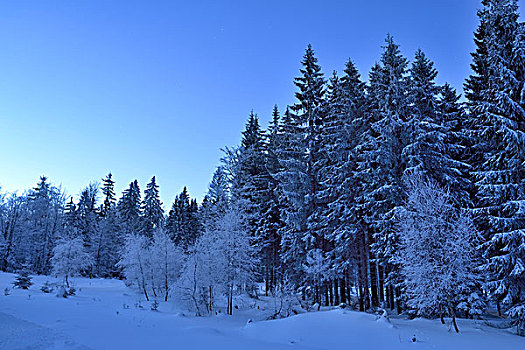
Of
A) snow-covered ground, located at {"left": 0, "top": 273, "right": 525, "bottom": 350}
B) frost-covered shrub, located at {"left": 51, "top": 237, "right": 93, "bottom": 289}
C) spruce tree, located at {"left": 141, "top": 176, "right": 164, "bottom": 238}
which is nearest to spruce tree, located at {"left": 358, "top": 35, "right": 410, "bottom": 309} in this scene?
snow-covered ground, located at {"left": 0, "top": 273, "right": 525, "bottom": 350}

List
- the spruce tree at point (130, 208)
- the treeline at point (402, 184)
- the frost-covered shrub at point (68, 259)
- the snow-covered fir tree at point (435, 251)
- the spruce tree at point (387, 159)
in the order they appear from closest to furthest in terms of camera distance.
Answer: the snow-covered fir tree at point (435, 251) → the treeline at point (402, 184) → the spruce tree at point (387, 159) → the frost-covered shrub at point (68, 259) → the spruce tree at point (130, 208)

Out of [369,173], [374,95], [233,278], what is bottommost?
[233,278]

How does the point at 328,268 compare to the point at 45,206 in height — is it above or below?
below

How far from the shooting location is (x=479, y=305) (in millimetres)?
15781

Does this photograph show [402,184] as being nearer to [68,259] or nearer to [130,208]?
[68,259]

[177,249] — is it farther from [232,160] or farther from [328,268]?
[328,268]

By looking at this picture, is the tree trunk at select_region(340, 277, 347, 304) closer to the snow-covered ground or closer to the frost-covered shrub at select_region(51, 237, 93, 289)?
the snow-covered ground

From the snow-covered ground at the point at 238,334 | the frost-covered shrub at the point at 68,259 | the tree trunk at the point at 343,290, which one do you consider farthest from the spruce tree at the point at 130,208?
the snow-covered ground at the point at 238,334

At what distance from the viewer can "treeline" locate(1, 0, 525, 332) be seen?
1477 cm

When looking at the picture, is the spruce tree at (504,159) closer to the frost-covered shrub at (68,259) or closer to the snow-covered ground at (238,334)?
the snow-covered ground at (238,334)

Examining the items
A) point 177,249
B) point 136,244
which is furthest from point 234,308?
point 136,244

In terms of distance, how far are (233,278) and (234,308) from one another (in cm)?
349

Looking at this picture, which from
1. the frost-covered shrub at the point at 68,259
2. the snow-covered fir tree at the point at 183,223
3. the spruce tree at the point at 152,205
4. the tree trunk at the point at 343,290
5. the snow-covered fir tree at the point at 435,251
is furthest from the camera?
the spruce tree at the point at 152,205

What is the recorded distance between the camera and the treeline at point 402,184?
14773mm
